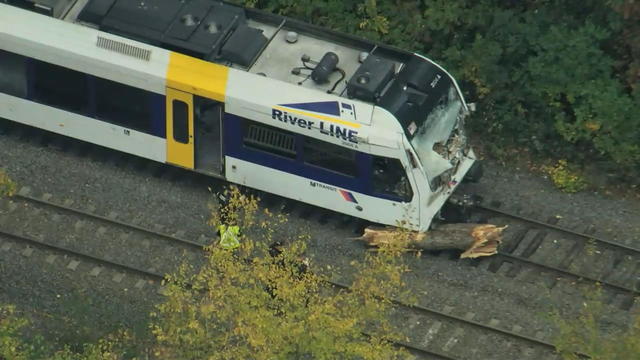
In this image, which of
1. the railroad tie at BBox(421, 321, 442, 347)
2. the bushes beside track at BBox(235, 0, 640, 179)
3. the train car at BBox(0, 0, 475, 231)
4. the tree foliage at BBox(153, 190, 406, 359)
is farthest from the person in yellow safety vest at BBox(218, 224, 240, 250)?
the bushes beside track at BBox(235, 0, 640, 179)

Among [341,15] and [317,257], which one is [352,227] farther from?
[341,15]

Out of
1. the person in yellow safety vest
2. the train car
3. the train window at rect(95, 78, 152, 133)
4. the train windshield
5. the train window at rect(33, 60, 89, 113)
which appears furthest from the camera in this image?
the train window at rect(33, 60, 89, 113)

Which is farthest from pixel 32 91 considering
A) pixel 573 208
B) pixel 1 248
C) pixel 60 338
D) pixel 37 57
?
pixel 573 208

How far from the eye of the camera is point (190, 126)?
22.2 meters

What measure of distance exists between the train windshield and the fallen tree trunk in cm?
113

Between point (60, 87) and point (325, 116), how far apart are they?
5.61 metres

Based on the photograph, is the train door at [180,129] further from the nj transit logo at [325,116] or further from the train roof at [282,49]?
the nj transit logo at [325,116]

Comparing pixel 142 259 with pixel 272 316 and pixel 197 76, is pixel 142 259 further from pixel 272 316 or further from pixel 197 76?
pixel 272 316

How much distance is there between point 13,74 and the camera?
75.8 ft

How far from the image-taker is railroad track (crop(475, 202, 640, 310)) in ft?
72.2

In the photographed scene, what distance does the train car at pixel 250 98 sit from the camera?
21.3m

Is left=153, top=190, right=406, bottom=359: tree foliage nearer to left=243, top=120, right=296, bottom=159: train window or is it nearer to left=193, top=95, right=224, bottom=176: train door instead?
left=243, top=120, right=296, bottom=159: train window

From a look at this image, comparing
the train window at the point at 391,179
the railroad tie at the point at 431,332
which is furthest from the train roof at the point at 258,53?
the railroad tie at the point at 431,332

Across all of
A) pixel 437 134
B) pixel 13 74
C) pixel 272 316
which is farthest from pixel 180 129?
pixel 272 316
